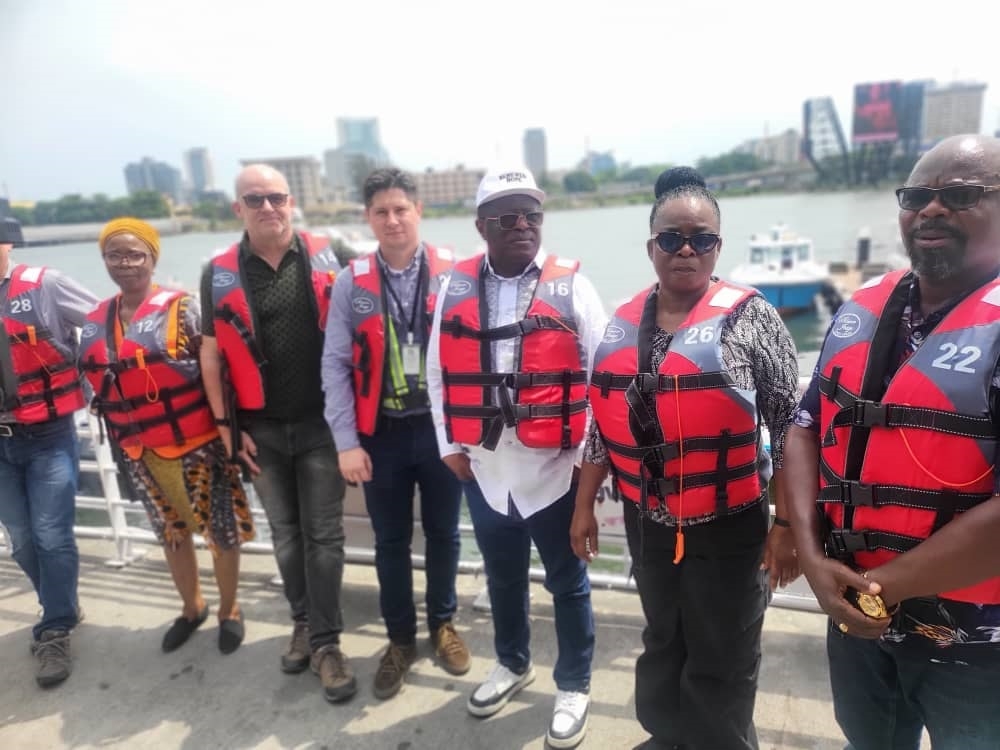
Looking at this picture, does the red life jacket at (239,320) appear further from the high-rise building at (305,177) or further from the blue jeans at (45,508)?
the high-rise building at (305,177)

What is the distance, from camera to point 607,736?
228cm

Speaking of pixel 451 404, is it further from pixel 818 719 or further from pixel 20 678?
pixel 20 678

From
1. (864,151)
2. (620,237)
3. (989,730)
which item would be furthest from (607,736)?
(864,151)

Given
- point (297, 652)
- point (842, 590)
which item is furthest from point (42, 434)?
point (842, 590)

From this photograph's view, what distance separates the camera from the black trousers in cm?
179

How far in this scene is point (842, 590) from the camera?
139 centimetres

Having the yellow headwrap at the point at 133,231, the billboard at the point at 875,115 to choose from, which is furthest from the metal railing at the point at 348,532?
the billboard at the point at 875,115

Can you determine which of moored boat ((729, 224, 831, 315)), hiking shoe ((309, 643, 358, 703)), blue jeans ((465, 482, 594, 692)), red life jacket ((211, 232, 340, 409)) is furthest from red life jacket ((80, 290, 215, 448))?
moored boat ((729, 224, 831, 315))

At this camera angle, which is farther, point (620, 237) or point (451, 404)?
point (620, 237)

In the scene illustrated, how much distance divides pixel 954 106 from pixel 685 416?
104 metres

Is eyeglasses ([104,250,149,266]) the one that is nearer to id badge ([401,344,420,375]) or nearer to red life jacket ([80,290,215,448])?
red life jacket ([80,290,215,448])

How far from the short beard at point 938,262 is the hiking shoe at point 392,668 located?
2283 millimetres

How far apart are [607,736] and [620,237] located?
145 feet

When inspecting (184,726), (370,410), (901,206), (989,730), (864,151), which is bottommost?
(184,726)
